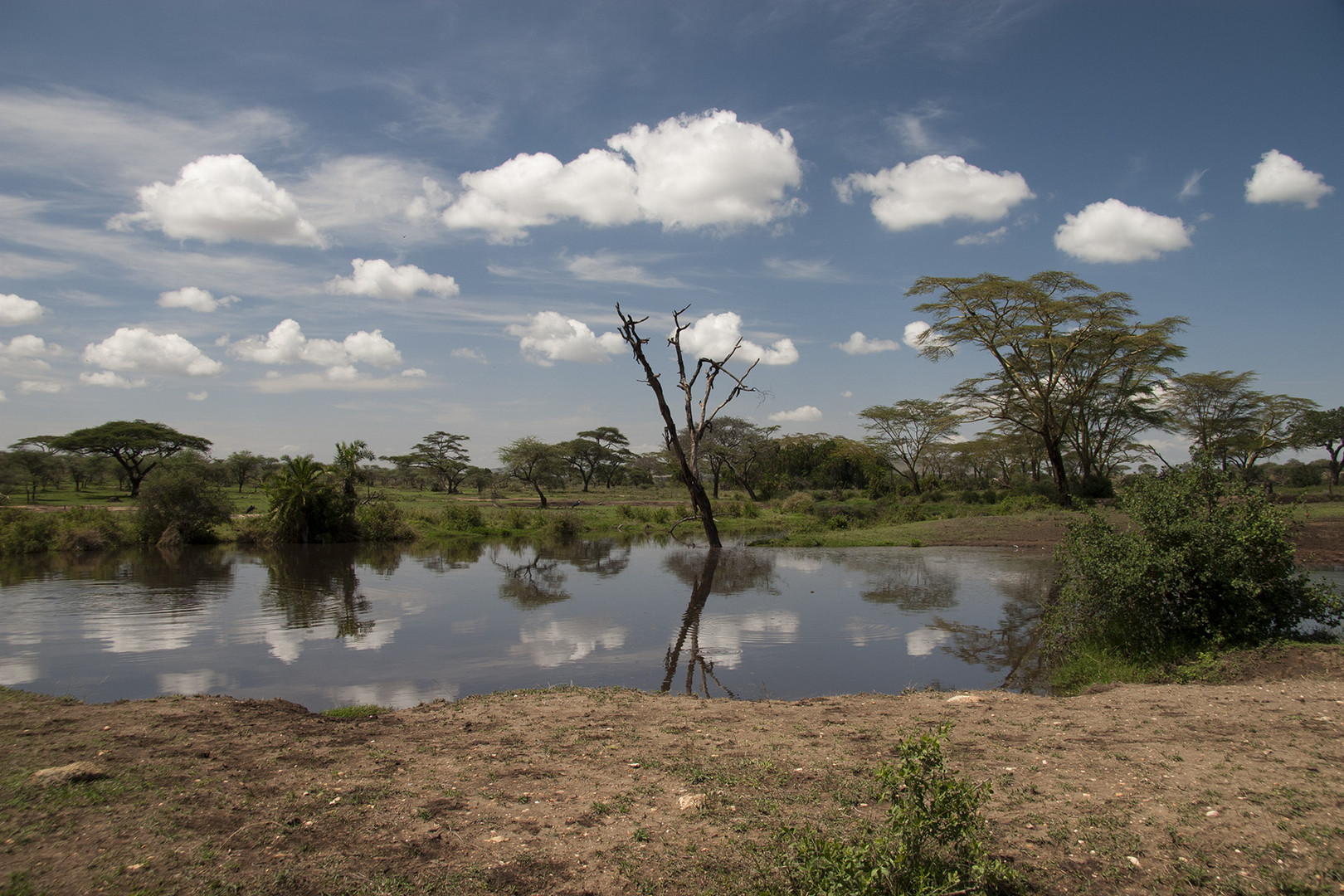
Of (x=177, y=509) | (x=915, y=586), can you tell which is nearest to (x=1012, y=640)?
(x=915, y=586)

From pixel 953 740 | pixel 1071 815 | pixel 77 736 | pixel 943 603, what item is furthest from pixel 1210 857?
pixel 943 603

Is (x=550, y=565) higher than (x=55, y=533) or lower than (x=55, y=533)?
lower

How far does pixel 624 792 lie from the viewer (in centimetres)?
414

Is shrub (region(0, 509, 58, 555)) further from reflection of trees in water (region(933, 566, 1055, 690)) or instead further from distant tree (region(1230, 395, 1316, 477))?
distant tree (region(1230, 395, 1316, 477))

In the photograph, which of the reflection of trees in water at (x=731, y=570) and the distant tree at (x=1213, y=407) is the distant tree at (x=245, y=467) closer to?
the reflection of trees in water at (x=731, y=570)

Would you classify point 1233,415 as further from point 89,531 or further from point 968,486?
point 89,531

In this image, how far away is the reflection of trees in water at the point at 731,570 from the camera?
13969mm

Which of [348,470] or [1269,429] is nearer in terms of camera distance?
[348,470]

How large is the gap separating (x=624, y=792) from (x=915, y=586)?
10.8m

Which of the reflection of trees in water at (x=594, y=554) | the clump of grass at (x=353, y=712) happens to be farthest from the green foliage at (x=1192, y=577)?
the reflection of trees in water at (x=594, y=554)

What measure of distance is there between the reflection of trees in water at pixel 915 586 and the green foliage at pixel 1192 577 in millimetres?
3845

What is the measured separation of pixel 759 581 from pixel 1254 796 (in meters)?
11.0

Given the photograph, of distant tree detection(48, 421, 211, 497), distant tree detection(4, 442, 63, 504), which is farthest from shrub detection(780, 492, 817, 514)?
distant tree detection(4, 442, 63, 504)

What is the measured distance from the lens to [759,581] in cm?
1452
